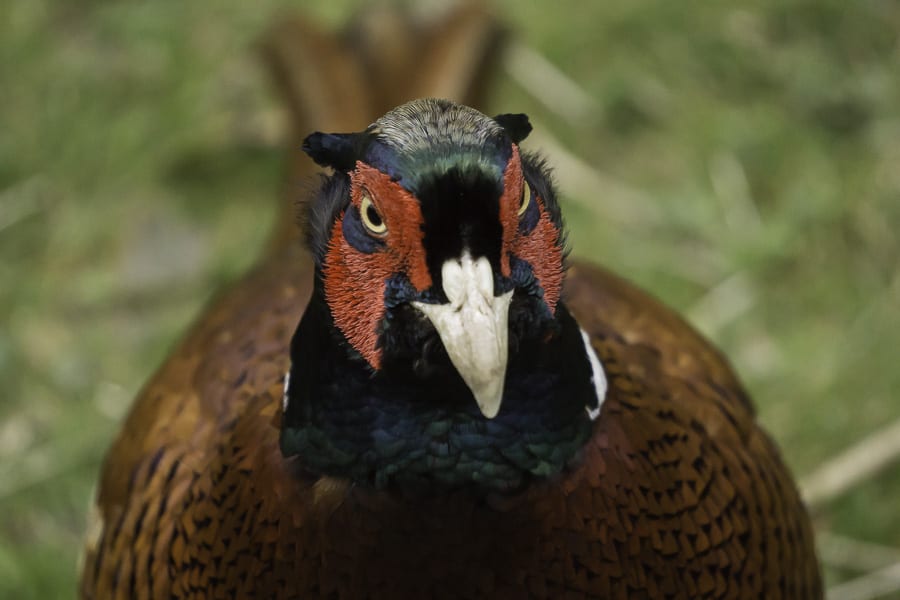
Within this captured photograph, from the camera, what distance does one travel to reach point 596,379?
1808 mm

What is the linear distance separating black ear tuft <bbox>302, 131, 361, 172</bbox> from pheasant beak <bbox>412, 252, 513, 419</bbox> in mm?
224

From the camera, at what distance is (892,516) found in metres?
3.38

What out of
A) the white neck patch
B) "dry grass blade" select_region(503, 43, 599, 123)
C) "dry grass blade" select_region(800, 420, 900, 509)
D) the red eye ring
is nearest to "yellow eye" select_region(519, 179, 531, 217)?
the red eye ring

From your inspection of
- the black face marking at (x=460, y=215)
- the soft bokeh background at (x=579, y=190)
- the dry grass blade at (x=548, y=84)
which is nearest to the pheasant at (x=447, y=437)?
the black face marking at (x=460, y=215)

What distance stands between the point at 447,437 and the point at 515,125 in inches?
18.0

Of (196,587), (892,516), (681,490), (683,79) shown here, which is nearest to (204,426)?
(196,587)

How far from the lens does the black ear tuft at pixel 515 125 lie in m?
1.58

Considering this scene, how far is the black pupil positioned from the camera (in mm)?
1479

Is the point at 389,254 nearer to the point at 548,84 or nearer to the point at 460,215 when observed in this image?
the point at 460,215

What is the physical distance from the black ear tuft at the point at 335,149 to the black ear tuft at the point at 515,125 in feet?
0.68

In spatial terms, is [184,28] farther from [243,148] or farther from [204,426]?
[204,426]

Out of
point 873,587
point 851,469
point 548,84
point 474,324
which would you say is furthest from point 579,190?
point 474,324

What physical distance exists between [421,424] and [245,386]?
59 cm

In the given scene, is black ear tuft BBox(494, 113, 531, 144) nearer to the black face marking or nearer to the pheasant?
the pheasant
